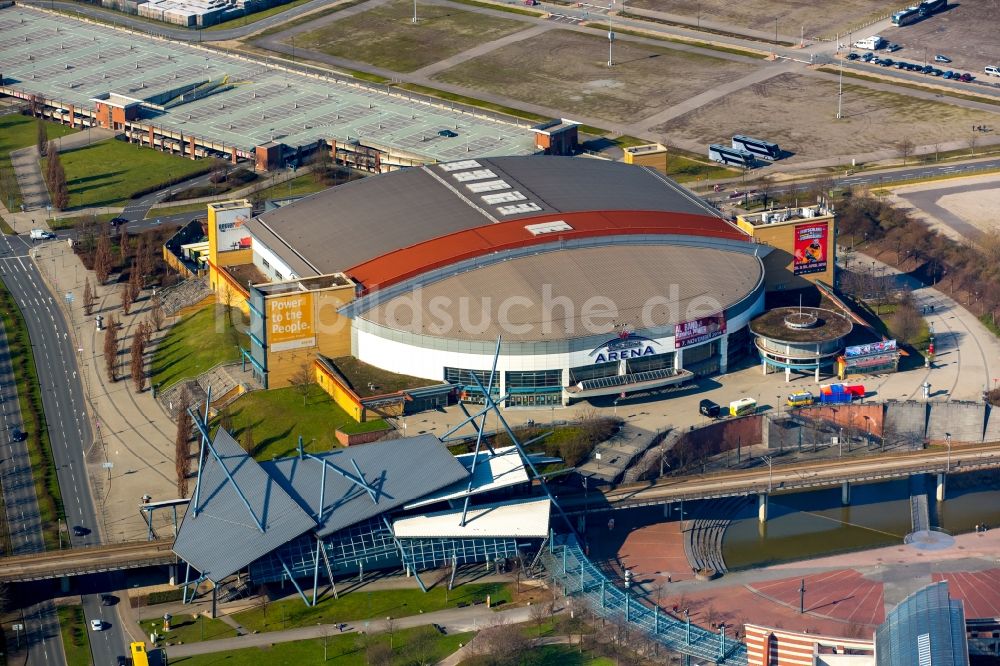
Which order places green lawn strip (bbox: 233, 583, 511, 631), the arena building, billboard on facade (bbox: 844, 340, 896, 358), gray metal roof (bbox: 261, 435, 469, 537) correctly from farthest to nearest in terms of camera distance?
billboard on facade (bbox: 844, 340, 896, 358) → the arena building → gray metal roof (bbox: 261, 435, 469, 537) → green lawn strip (bbox: 233, 583, 511, 631)

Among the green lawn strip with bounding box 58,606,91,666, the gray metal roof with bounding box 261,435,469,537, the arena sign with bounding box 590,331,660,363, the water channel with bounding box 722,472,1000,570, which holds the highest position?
the arena sign with bounding box 590,331,660,363

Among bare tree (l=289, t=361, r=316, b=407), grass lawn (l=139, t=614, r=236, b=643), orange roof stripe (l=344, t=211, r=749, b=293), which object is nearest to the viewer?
grass lawn (l=139, t=614, r=236, b=643)

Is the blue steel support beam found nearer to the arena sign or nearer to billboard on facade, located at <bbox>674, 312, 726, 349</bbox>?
the arena sign

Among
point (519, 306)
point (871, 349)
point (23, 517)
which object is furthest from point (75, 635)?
point (871, 349)

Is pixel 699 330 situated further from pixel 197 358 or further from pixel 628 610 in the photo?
pixel 197 358

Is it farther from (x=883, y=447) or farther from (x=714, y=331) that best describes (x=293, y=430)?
(x=883, y=447)

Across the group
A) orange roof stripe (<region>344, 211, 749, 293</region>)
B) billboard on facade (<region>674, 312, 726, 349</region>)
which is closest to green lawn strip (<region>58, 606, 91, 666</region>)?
orange roof stripe (<region>344, 211, 749, 293</region>)
